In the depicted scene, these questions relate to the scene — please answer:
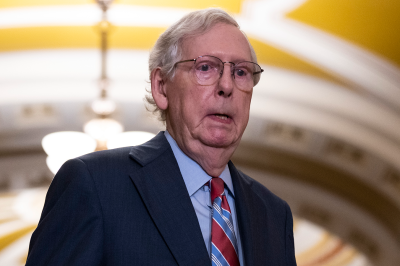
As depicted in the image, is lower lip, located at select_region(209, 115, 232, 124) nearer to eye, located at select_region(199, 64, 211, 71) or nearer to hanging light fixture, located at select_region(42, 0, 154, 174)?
eye, located at select_region(199, 64, 211, 71)

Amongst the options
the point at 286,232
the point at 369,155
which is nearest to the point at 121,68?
the point at 369,155

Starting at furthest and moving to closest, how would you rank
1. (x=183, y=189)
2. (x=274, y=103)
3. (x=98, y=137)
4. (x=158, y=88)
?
(x=274, y=103) < (x=98, y=137) < (x=158, y=88) < (x=183, y=189)

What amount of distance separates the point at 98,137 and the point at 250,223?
19.3ft

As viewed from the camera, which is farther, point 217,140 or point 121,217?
point 217,140

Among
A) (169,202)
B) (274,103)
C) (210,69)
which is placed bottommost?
(169,202)

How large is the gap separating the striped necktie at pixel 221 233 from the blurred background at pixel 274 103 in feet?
11.2

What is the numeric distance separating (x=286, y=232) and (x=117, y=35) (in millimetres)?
5242

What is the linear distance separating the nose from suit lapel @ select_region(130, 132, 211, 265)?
0.84 ft

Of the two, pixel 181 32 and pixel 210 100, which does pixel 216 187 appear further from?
pixel 181 32

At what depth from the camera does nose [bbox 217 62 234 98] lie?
161 centimetres

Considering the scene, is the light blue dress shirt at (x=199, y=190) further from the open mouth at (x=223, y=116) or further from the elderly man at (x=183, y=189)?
the open mouth at (x=223, y=116)

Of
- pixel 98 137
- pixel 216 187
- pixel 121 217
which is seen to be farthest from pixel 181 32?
pixel 98 137

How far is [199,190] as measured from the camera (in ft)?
5.28

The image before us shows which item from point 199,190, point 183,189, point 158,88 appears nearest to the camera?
point 183,189
